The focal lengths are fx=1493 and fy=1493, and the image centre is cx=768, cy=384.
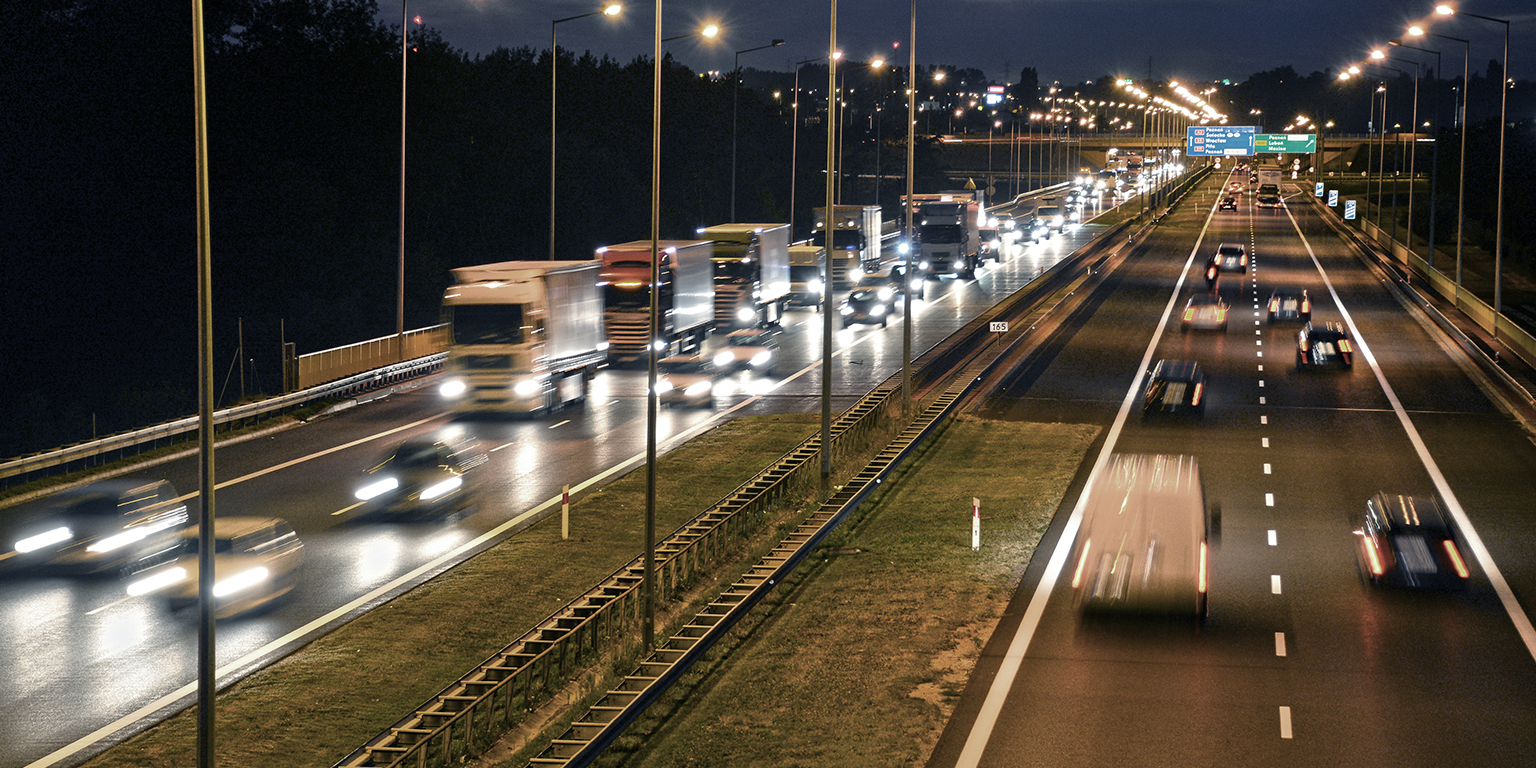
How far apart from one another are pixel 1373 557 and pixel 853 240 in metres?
60.6

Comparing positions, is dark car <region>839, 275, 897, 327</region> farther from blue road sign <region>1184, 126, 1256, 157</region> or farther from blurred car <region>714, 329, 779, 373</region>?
blue road sign <region>1184, 126, 1256, 157</region>

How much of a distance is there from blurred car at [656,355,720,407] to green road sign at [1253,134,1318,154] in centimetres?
12366

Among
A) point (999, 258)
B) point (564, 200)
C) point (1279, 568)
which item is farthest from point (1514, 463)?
point (564, 200)

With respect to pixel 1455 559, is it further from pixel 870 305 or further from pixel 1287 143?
pixel 1287 143

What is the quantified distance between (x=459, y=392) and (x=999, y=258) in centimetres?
6638

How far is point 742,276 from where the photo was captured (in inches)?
2347

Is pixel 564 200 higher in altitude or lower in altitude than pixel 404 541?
higher

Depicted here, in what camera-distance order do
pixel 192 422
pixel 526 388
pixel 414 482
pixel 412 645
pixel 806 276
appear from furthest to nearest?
pixel 806 276
pixel 526 388
pixel 192 422
pixel 414 482
pixel 412 645

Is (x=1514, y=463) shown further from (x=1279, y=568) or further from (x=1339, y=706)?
(x=1339, y=706)

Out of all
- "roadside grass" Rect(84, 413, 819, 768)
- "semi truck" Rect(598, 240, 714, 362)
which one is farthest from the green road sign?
"roadside grass" Rect(84, 413, 819, 768)

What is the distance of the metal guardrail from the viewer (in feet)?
103

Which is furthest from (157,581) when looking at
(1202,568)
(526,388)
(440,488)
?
(526,388)

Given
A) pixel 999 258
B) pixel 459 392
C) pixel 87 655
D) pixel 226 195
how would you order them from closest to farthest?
pixel 87 655 < pixel 459 392 < pixel 226 195 < pixel 999 258

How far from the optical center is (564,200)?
10569cm
